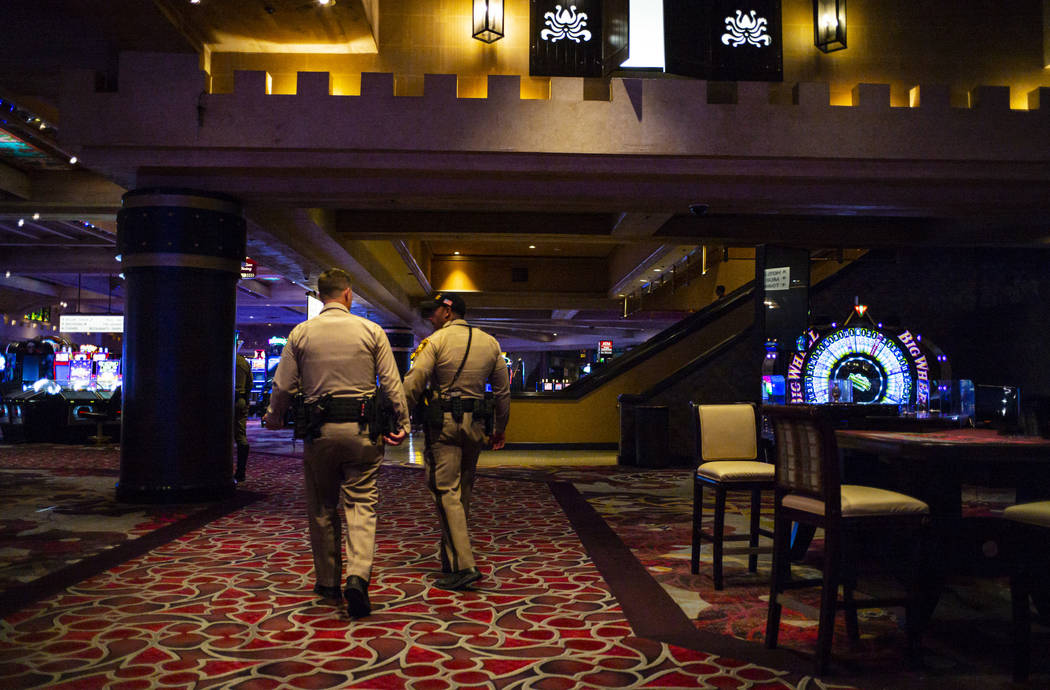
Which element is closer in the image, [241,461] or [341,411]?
[341,411]

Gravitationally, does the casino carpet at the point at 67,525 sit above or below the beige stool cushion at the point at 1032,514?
below

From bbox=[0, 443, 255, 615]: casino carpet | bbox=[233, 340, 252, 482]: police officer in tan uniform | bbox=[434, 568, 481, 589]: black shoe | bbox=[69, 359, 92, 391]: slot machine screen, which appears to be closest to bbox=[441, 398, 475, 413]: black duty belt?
bbox=[434, 568, 481, 589]: black shoe

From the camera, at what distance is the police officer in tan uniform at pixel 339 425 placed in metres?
3.70

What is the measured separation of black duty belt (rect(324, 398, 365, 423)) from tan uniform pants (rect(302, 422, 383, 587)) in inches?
1.2

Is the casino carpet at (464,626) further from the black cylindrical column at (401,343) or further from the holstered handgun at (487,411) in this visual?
the black cylindrical column at (401,343)

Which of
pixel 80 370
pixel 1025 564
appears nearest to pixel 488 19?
pixel 1025 564

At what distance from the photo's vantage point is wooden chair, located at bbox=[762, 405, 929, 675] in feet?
9.77

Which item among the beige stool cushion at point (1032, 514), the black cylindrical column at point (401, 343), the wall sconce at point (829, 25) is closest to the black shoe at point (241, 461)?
the wall sconce at point (829, 25)

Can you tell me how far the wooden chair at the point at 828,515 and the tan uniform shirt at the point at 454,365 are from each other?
1584mm

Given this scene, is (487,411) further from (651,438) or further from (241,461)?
(651,438)

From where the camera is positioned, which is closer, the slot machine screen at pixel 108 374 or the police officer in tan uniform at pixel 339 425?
the police officer in tan uniform at pixel 339 425

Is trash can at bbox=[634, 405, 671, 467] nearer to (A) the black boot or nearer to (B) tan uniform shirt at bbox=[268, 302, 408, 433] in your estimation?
(A) the black boot

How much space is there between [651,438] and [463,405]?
7.29 meters

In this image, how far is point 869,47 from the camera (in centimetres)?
737
